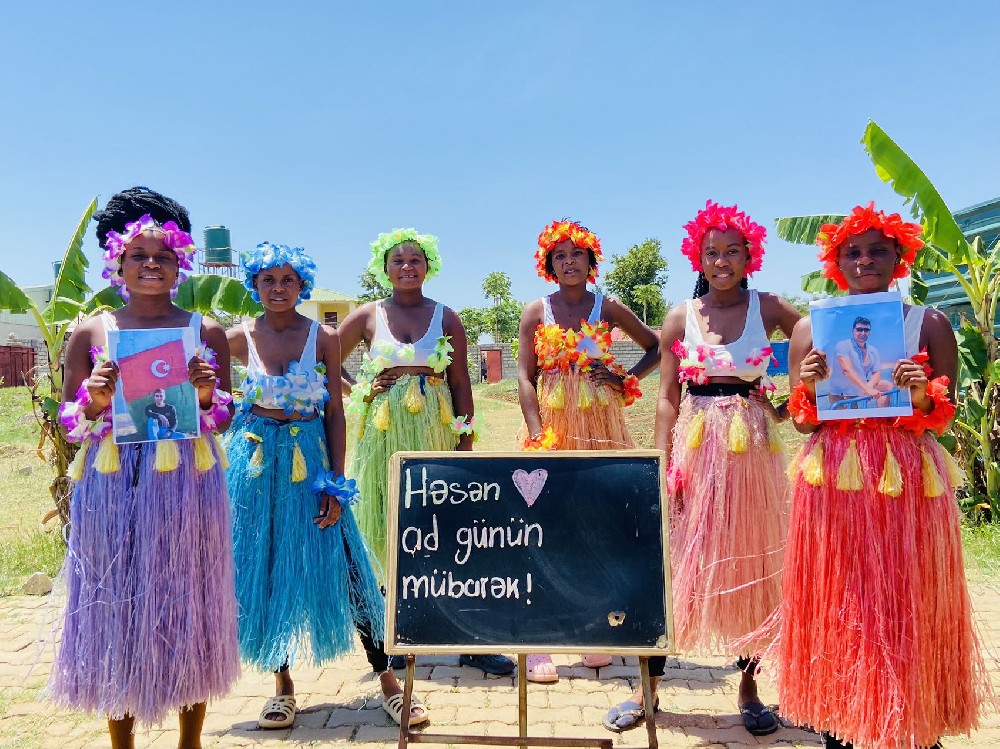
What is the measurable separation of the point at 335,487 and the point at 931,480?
2.29m

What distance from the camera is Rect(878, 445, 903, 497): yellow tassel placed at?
7.43 feet

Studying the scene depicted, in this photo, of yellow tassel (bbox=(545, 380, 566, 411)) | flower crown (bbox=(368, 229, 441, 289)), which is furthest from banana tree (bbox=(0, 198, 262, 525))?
yellow tassel (bbox=(545, 380, 566, 411))

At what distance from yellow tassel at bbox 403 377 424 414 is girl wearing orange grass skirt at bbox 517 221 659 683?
540 millimetres

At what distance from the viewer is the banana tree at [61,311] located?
225 inches

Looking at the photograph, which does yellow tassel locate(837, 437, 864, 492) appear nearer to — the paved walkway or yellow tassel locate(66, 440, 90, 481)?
the paved walkway

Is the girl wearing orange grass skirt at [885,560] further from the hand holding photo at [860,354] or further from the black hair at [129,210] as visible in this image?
the black hair at [129,210]

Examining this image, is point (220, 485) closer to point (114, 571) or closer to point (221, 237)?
point (114, 571)

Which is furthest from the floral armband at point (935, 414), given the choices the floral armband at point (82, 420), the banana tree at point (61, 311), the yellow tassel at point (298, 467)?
the banana tree at point (61, 311)

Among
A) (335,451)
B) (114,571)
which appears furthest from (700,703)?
(114,571)

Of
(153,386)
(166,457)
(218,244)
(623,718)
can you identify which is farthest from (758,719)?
(218,244)

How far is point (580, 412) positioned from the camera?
3750mm

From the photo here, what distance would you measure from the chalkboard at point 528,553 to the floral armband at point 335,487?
2.51 feet

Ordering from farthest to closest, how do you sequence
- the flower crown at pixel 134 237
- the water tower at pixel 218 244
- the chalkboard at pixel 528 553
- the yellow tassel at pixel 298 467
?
the water tower at pixel 218 244
the yellow tassel at pixel 298 467
the flower crown at pixel 134 237
the chalkboard at pixel 528 553

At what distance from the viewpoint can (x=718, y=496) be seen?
306 centimetres
